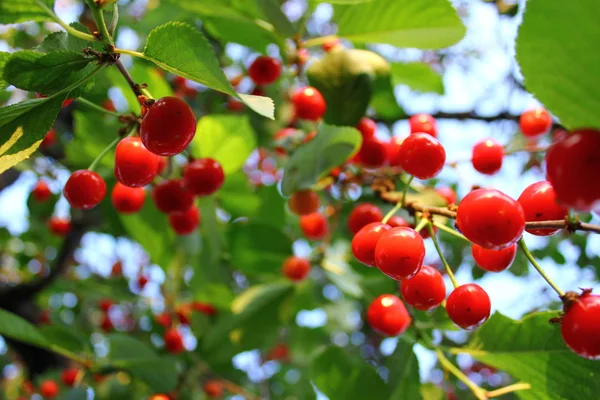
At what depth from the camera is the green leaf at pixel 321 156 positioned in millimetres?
1597

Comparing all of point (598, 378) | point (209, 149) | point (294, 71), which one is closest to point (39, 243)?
point (209, 149)

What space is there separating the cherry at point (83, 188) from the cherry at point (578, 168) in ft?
3.71

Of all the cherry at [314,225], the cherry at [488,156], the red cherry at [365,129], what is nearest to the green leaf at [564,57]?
the cherry at [488,156]

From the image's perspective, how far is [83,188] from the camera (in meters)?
1.31

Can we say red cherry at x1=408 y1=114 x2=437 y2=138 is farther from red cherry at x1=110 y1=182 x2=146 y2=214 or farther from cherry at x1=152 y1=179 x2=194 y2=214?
red cherry at x1=110 y1=182 x2=146 y2=214

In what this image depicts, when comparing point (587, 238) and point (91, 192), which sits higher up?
point (91, 192)

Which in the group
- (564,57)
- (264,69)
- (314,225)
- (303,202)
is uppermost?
(564,57)

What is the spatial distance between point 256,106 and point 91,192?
65cm


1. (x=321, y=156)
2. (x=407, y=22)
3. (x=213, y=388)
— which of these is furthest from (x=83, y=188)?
(x=213, y=388)

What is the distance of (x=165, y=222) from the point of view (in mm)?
2420

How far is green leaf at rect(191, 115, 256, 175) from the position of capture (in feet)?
7.01

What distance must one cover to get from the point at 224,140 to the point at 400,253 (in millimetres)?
1296

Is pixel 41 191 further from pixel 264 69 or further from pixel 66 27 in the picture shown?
pixel 66 27

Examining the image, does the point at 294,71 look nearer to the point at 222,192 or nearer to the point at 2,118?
the point at 222,192
